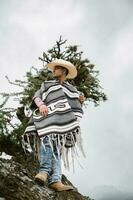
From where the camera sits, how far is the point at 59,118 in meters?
9.00

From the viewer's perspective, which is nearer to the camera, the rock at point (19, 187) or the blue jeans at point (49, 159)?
the rock at point (19, 187)

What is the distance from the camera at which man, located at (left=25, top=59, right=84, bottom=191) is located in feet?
29.1

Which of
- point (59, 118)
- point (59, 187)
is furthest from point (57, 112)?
point (59, 187)

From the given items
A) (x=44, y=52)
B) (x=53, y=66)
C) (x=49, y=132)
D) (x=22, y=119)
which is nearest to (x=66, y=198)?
(x=49, y=132)

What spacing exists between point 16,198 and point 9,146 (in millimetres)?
4415

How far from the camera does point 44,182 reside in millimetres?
8766

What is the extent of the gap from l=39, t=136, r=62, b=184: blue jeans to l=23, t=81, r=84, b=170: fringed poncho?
10 cm

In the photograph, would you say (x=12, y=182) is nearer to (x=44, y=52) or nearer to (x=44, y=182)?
(x=44, y=182)

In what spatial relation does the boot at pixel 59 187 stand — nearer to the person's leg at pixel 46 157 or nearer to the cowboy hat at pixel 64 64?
the person's leg at pixel 46 157

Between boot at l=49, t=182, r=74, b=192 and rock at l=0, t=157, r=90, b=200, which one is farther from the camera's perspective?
boot at l=49, t=182, r=74, b=192

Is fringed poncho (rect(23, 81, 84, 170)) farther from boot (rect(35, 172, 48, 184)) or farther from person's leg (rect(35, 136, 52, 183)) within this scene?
boot (rect(35, 172, 48, 184))

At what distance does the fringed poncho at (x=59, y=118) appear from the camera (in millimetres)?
8930

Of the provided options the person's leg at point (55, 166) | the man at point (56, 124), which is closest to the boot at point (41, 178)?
the man at point (56, 124)

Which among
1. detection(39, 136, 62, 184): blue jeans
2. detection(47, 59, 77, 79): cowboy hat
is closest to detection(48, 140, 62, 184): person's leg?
detection(39, 136, 62, 184): blue jeans
